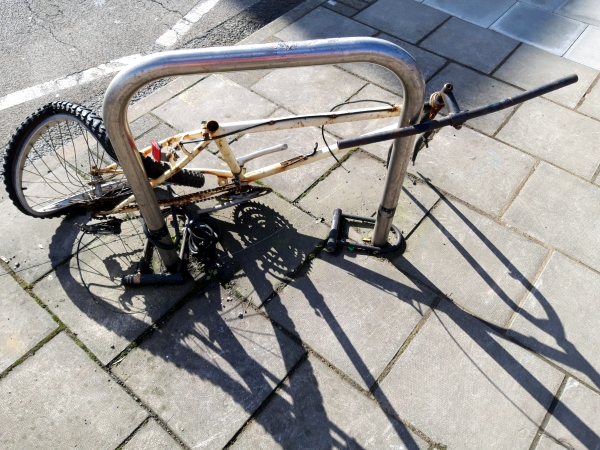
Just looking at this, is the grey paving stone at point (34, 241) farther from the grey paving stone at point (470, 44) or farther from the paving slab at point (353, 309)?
the grey paving stone at point (470, 44)

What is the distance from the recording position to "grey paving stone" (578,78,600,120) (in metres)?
4.17

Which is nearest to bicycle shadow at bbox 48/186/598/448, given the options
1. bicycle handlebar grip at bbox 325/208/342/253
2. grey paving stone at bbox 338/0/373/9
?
bicycle handlebar grip at bbox 325/208/342/253

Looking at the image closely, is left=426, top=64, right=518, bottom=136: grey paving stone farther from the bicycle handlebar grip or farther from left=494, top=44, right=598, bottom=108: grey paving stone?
the bicycle handlebar grip

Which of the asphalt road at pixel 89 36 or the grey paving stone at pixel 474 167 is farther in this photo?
the asphalt road at pixel 89 36

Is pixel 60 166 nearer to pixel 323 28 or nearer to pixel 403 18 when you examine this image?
pixel 323 28

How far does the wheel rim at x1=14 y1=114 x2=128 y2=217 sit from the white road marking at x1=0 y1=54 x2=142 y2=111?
0.59m

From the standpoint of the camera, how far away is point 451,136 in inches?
156

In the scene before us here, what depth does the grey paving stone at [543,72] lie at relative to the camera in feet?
14.3

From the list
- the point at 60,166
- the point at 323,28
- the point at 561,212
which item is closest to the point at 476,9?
the point at 323,28

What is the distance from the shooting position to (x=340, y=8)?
5.30m

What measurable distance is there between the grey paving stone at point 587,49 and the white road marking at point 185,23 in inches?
154

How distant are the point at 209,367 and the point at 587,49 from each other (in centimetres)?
483

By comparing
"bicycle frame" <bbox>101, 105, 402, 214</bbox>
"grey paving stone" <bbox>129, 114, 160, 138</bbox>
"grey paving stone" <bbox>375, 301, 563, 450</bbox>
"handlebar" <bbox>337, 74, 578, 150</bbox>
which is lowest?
"grey paving stone" <bbox>375, 301, 563, 450</bbox>

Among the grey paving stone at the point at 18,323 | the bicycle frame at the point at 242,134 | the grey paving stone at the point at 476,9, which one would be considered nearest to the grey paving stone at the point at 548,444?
the bicycle frame at the point at 242,134
